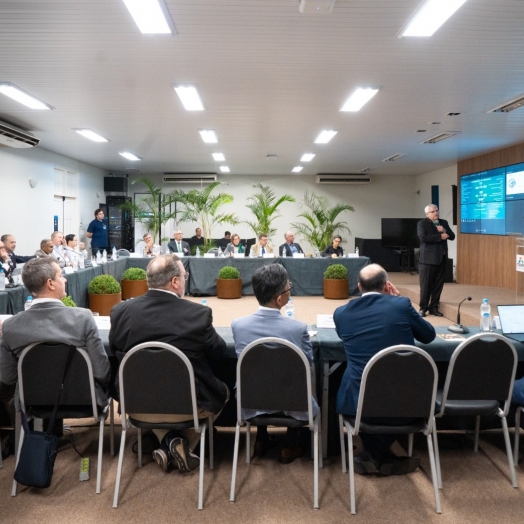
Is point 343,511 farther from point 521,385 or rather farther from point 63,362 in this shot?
point 63,362

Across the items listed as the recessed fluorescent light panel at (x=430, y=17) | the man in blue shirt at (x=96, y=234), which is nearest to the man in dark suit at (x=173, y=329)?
the recessed fluorescent light panel at (x=430, y=17)

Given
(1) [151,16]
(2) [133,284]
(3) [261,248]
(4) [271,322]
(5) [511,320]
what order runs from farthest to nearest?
(3) [261,248] → (2) [133,284] → (1) [151,16] → (5) [511,320] → (4) [271,322]

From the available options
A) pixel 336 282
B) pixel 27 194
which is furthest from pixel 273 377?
pixel 27 194

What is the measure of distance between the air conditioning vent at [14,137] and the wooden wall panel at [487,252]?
8544mm

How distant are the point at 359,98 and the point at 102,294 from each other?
425 cm

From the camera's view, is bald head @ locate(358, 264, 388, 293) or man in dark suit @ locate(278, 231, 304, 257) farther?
man in dark suit @ locate(278, 231, 304, 257)

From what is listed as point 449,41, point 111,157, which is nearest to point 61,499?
point 449,41

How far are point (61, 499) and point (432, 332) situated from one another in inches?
80.4

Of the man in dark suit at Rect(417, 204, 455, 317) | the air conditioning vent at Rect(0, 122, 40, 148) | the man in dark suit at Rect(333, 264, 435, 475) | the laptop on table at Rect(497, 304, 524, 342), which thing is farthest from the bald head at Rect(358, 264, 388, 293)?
the air conditioning vent at Rect(0, 122, 40, 148)

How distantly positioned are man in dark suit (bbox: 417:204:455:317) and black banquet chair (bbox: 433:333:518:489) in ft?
14.9

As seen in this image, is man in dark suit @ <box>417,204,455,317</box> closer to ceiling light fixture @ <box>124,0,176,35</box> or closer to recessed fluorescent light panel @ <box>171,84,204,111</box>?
recessed fluorescent light panel @ <box>171,84,204,111</box>

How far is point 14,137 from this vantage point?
306 inches

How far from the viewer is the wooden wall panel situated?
9.84m

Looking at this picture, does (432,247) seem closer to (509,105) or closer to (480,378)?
(509,105)
